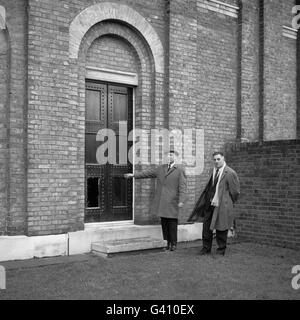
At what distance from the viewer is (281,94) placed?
1146cm

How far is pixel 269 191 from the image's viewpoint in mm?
9344

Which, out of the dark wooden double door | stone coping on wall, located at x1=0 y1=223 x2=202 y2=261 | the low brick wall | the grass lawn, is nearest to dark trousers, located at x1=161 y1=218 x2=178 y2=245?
the grass lawn

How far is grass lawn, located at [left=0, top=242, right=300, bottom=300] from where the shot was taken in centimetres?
548

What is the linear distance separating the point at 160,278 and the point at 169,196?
2218 mm

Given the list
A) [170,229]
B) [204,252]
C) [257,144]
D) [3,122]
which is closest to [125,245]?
[170,229]

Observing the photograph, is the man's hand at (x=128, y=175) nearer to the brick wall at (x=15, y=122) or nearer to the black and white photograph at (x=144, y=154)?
the black and white photograph at (x=144, y=154)

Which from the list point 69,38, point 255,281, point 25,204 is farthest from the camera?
point 69,38

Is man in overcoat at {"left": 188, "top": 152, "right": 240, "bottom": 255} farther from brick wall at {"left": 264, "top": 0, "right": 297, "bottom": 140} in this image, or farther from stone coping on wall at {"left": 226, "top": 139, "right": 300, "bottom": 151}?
brick wall at {"left": 264, "top": 0, "right": 297, "bottom": 140}

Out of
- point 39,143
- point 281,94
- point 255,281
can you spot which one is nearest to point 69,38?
point 39,143

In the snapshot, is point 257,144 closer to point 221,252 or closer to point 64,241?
point 221,252

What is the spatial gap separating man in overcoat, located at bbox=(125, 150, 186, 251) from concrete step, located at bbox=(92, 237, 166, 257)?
0.87ft

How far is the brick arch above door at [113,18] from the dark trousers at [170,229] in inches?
126

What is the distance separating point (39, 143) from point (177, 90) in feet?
10.9

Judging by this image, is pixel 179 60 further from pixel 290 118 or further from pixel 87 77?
pixel 290 118
